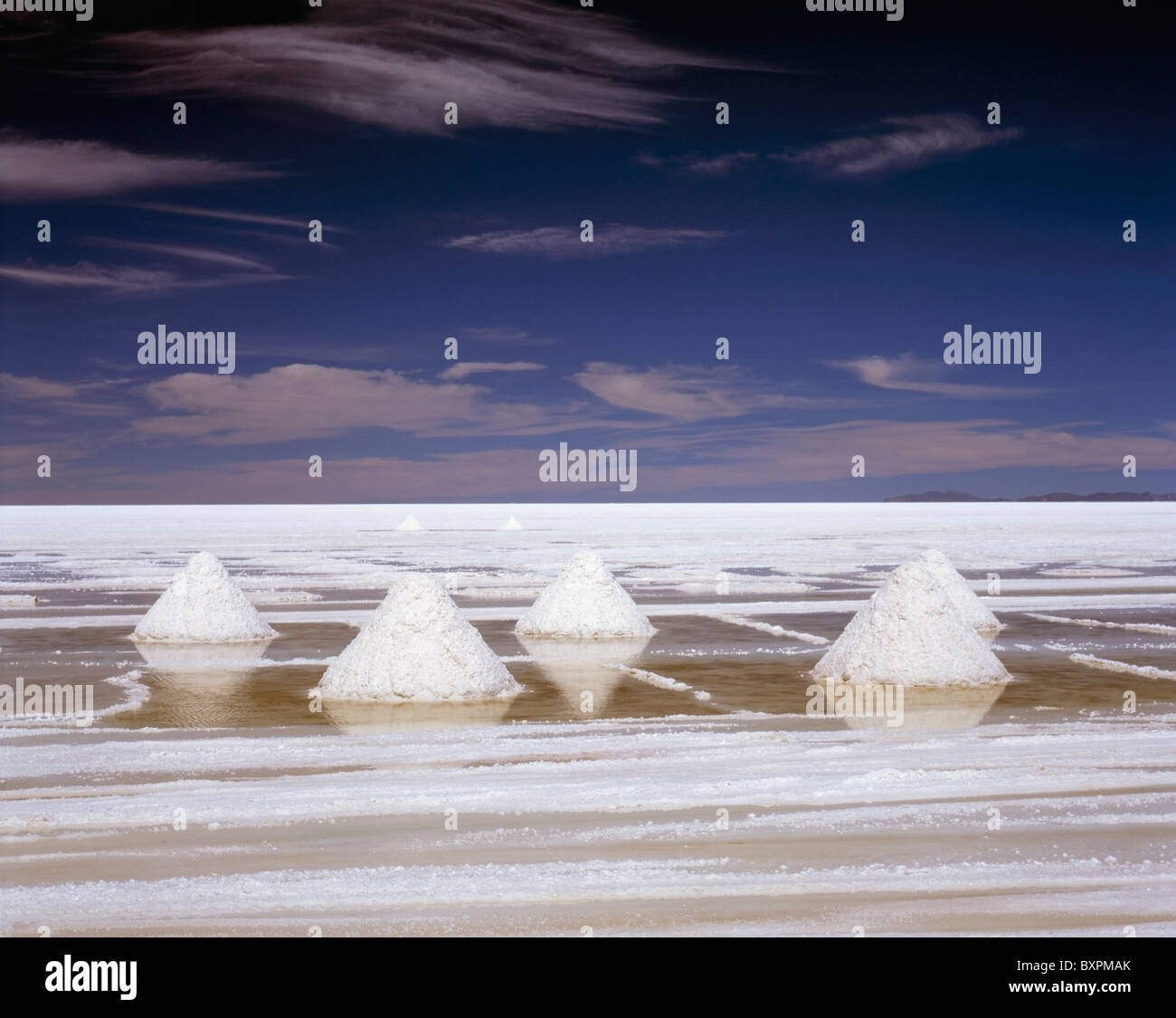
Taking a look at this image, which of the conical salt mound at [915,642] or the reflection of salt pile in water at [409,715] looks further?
the conical salt mound at [915,642]

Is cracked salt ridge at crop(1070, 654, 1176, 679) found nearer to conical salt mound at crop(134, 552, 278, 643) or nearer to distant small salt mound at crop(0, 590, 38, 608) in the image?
conical salt mound at crop(134, 552, 278, 643)

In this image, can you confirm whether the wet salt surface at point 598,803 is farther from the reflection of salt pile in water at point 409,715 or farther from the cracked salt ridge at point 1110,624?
the cracked salt ridge at point 1110,624

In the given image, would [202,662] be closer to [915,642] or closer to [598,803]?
[915,642]

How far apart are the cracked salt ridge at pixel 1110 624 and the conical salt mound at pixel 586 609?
7733 mm

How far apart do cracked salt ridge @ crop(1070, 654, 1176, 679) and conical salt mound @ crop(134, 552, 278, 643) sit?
11.3m

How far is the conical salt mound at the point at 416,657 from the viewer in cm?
1308

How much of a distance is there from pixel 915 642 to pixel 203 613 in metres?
9.95

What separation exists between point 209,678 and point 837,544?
44.7m

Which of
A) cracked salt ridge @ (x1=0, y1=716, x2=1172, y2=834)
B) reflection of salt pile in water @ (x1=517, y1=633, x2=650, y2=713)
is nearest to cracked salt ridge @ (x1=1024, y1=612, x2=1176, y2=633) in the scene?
reflection of salt pile in water @ (x1=517, y1=633, x2=650, y2=713)

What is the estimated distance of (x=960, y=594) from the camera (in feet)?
60.2

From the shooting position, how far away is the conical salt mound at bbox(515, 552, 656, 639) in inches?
736

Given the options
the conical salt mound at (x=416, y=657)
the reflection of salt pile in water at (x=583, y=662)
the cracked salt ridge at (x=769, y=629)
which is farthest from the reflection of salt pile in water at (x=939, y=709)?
the cracked salt ridge at (x=769, y=629)

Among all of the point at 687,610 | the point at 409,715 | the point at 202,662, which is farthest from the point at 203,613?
the point at 687,610

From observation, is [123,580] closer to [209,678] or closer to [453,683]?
[209,678]
